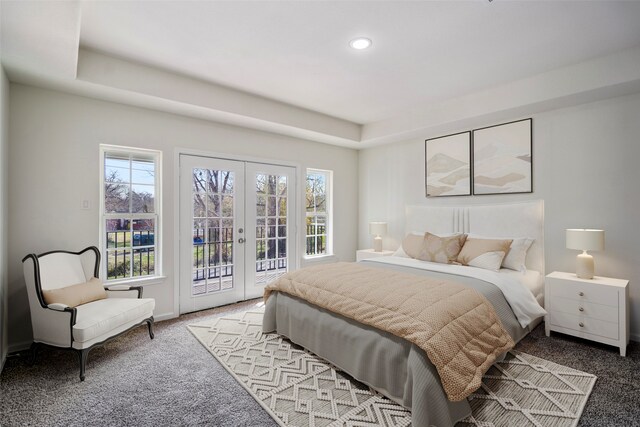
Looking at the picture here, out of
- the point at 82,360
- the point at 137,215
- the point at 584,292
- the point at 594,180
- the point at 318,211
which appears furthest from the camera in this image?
the point at 318,211

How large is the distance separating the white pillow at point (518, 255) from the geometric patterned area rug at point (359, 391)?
103cm

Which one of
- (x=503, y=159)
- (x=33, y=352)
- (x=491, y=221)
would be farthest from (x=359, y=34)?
(x=33, y=352)

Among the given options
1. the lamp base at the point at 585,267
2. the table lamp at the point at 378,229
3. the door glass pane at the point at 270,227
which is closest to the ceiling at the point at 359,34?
the door glass pane at the point at 270,227

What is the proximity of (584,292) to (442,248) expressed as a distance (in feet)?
4.39

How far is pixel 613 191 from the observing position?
3.16 metres

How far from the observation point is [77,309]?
2668 mm

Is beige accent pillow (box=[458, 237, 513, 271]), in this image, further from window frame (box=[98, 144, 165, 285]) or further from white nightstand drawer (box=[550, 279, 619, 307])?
window frame (box=[98, 144, 165, 285])

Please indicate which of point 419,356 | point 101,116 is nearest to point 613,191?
point 419,356

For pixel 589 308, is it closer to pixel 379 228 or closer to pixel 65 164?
pixel 379 228

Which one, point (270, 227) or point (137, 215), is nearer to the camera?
point (137, 215)

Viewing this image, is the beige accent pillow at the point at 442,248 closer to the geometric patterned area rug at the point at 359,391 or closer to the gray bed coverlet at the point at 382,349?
the gray bed coverlet at the point at 382,349

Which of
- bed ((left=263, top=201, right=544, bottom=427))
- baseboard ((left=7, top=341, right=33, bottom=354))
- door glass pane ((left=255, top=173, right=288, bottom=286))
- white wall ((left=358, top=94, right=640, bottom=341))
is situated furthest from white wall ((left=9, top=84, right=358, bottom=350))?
white wall ((left=358, top=94, right=640, bottom=341))

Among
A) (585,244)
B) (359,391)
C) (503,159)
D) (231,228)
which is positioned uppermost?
(503,159)

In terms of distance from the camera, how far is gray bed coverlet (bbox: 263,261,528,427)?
1.77 meters
